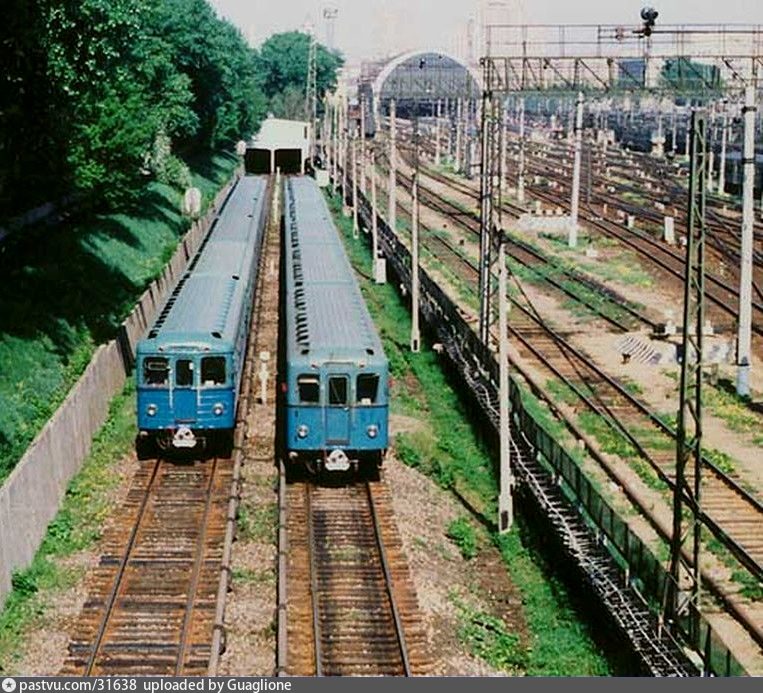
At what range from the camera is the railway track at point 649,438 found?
21.7 metres

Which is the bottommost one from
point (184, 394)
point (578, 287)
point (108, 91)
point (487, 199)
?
point (578, 287)

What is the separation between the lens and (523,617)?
20.8m

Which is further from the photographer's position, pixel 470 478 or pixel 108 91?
pixel 108 91

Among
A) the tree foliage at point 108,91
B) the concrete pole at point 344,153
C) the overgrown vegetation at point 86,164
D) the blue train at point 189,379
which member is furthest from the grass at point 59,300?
the concrete pole at point 344,153

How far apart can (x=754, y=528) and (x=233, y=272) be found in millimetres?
17117

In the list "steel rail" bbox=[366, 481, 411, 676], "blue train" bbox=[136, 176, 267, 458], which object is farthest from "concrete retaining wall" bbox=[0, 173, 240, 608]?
"steel rail" bbox=[366, 481, 411, 676]

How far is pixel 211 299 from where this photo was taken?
31.0 m

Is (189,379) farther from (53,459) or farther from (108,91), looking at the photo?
(108,91)

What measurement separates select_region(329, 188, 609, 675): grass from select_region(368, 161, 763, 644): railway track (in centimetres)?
258

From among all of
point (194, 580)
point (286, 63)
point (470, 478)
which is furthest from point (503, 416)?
point (286, 63)

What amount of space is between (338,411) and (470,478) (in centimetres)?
386

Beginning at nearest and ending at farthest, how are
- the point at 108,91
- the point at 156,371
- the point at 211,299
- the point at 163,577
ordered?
1. the point at 163,577
2. the point at 156,371
3. the point at 211,299
4. the point at 108,91

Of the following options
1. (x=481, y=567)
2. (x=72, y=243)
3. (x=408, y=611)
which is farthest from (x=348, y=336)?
(x=72, y=243)

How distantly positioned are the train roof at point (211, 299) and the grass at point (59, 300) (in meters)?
3.73
